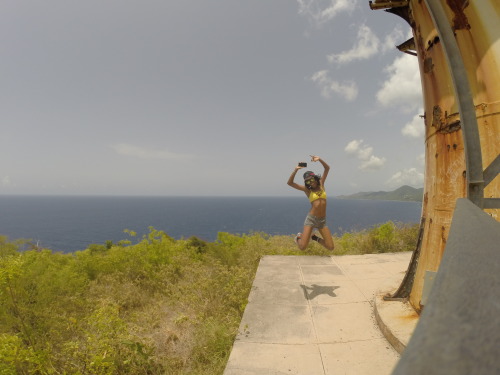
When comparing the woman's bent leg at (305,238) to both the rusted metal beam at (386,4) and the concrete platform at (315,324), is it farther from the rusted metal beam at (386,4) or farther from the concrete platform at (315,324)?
the rusted metal beam at (386,4)

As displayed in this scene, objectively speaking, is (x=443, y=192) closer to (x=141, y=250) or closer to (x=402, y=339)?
(x=402, y=339)

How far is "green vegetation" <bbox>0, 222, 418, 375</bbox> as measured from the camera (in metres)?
3.32

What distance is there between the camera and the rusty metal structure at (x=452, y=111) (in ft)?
6.29

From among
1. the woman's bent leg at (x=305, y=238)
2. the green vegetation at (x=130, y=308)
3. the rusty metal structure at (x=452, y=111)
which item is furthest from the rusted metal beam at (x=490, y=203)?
the woman's bent leg at (x=305, y=238)

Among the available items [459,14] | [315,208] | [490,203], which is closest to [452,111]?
[459,14]

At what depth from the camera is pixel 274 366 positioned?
3.04m

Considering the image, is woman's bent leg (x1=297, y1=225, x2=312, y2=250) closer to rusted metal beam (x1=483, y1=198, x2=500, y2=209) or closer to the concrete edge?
the concrete edge

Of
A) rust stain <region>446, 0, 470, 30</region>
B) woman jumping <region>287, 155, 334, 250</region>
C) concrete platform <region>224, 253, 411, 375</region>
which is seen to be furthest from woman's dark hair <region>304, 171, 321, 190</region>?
rust stain <region>446, 0, 470, 30</region>

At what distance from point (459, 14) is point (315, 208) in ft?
11.9

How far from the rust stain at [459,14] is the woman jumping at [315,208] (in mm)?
3004

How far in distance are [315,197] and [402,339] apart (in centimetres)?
296

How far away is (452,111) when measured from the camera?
130 inches

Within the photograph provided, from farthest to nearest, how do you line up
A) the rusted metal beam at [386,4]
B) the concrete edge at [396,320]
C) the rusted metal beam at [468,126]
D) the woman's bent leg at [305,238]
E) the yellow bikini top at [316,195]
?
the yellow bikini top at [316,195], the woman's bent leg at [305,238], the rusted metal beam at [386,4], the concrete edge at [396,320], the rusted metal beam at [468,126]

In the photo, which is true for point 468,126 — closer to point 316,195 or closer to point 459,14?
point 459,14
